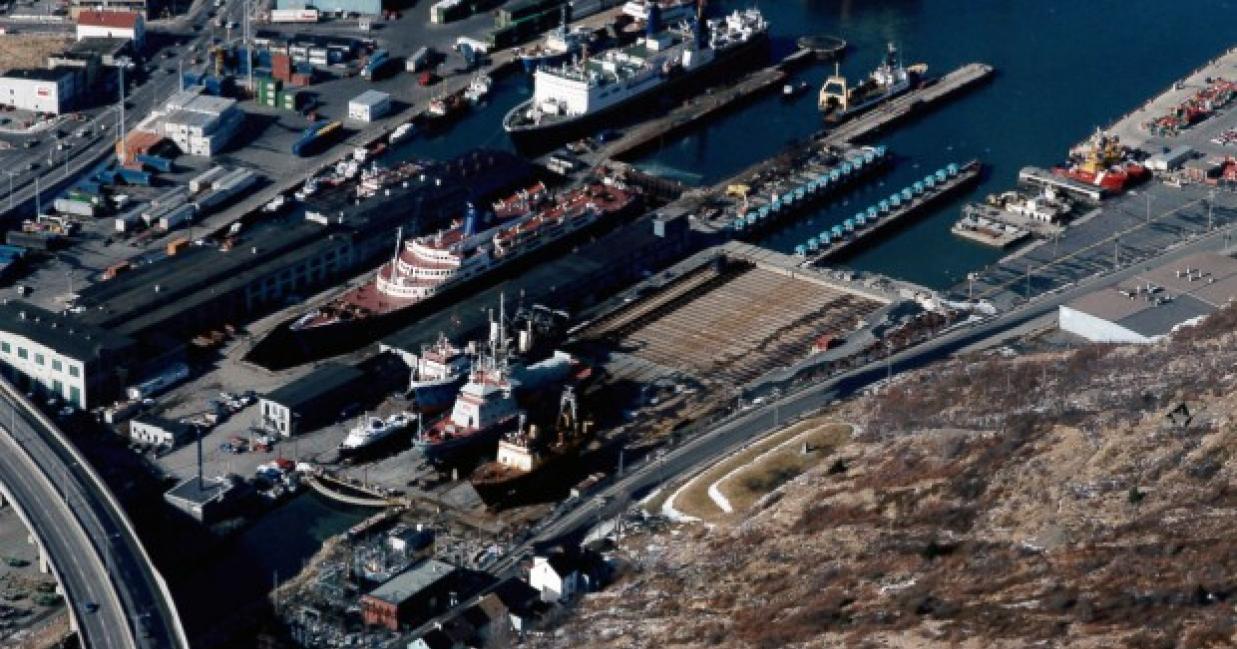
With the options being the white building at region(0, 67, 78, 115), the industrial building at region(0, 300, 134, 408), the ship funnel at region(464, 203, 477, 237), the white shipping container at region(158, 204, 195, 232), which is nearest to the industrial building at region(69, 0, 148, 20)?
the white building at region(0, 67, 78, 115)

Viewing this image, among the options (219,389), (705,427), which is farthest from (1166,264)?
(219,389)

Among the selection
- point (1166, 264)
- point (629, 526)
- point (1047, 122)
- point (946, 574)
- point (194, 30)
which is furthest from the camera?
point (194, 30)

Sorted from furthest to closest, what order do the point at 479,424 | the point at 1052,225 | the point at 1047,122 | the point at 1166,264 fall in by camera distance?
1. the point at 1047,122
2. the point at 1052,225
3. the point at 1166,264
4. the point at 479,424

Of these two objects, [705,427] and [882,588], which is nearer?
[882,588]

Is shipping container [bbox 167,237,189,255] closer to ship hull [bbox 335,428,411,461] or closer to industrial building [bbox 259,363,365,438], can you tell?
industrial building [bbox 259,363,365,438]

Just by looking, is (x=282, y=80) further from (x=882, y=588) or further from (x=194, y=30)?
(x=882, y=588)

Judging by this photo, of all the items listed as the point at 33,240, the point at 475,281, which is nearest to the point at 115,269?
the point at 33,240

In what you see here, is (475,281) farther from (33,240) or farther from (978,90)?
(978,90)
